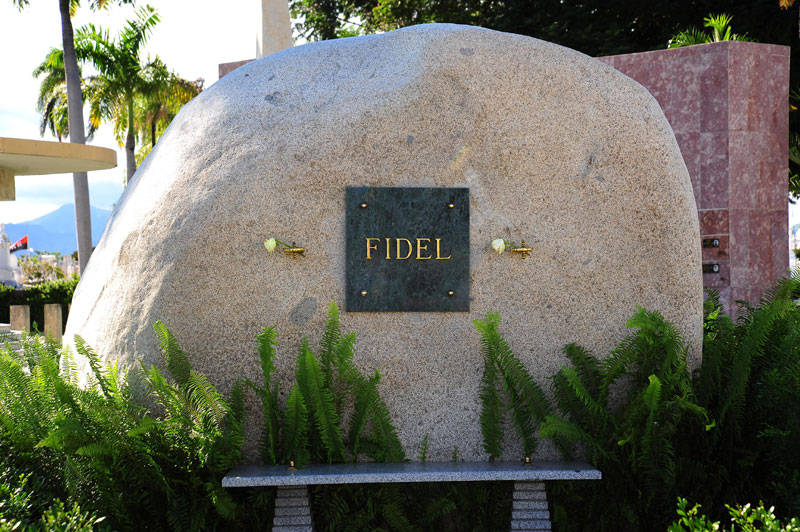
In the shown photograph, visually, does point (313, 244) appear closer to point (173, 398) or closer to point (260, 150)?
point (260, 150)

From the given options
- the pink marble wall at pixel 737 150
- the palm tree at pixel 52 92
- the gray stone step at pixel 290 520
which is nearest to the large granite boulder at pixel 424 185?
the gray stone step at pixel 290 520

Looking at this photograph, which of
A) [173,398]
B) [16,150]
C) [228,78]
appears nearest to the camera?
[173,398]

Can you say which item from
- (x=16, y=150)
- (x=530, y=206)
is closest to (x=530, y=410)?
(x=530, y=206)

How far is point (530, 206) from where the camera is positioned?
465 cm

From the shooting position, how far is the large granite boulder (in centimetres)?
449

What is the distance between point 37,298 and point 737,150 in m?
14.4

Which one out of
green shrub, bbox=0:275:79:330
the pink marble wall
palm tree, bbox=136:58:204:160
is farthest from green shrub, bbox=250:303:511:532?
palm tree, bbox=136:58:204:160

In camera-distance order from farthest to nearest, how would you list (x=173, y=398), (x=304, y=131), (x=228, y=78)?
(x=228, y=78) < (x=304, y=131) < (x=173, y=398)

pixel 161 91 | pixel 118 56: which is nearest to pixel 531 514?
pixel 118 56

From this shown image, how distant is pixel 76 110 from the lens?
54.5 feet

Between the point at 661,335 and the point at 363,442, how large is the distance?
73.7 inches

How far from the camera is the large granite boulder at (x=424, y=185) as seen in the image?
449cm

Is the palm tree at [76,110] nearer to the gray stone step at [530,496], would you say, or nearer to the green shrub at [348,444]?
the green shrub at [348,444]

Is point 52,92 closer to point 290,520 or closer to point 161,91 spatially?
point 161,91
